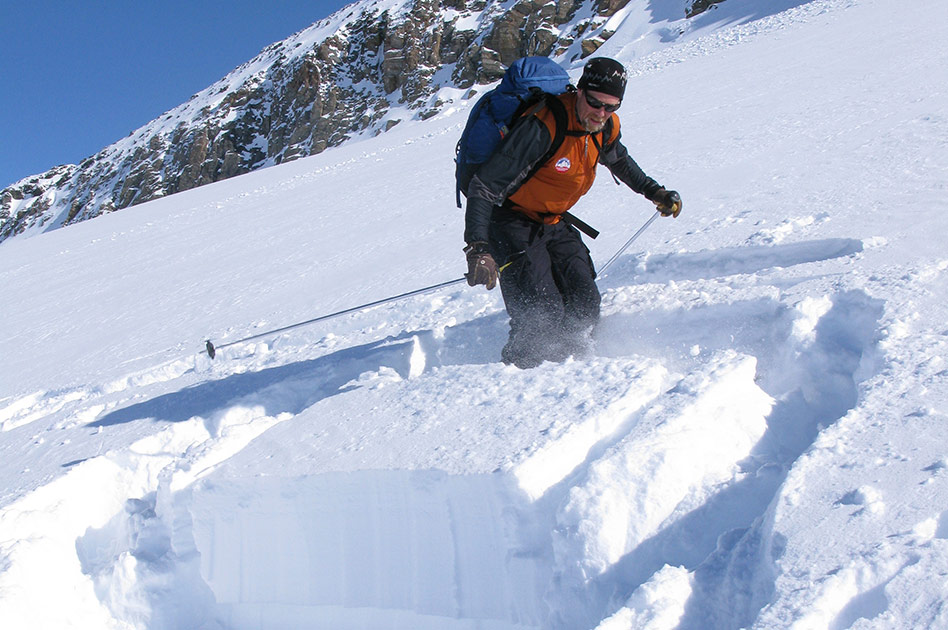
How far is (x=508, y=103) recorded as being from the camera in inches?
127

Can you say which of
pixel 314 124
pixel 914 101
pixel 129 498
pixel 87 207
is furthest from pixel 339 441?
pixel 87 207

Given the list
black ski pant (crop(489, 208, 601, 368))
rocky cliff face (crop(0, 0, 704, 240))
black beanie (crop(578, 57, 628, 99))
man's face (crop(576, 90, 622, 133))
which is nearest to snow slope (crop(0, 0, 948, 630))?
black ski pant (crop(489, 208, 601, 368))

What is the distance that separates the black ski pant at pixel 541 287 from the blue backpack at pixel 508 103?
0.36 metres

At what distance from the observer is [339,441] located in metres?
2.67

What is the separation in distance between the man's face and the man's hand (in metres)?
0.70

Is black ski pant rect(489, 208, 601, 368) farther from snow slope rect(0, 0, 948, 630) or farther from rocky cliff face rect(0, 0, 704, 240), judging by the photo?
rocky cliff face rect(0, 0, 704, 240)

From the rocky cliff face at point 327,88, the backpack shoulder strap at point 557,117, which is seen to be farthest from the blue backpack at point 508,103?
the rocky cliff face at point 327,88

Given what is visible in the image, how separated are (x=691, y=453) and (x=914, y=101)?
5.97 metres

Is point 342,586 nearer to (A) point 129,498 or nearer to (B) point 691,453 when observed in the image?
(B) point 691,453

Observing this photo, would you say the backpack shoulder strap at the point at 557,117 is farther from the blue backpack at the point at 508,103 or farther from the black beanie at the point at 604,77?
the black beanie at the point at 604,77

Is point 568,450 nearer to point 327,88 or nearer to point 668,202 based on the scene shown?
point 668,202

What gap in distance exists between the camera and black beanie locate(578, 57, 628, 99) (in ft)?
10.1

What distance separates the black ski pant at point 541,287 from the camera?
355 centimetres

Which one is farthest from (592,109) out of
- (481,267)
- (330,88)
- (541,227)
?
(330,88)
